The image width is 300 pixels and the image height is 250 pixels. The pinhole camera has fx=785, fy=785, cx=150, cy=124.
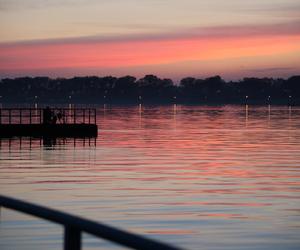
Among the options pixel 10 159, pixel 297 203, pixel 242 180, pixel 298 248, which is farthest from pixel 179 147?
pixel 298 248

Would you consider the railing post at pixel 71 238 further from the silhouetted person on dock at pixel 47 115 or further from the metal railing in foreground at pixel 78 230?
the silhouetted person on dock at pixel 47 115

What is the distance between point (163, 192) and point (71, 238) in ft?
114

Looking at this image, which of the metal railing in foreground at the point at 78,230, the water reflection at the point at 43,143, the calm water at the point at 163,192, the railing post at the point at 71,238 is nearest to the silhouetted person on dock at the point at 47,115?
the water reflection at the point at 43,143

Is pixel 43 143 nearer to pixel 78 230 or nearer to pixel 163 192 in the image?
pixel 163 192

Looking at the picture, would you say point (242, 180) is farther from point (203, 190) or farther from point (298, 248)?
point (298, 248)

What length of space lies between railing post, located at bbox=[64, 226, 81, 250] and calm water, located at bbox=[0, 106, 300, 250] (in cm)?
1849

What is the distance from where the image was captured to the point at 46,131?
285 feet

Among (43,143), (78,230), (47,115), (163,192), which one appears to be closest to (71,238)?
(78,230)

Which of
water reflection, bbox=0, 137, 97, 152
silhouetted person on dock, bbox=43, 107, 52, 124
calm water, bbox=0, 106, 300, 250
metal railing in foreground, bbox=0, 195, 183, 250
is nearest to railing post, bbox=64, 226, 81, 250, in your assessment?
metal railing in foreground, bbox=0, 195, 183, 250

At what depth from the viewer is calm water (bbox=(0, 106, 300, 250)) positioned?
25.3 metres

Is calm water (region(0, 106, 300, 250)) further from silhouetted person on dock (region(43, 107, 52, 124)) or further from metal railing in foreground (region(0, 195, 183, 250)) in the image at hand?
metal railing in foreground (region(0, 195, 183, 250))

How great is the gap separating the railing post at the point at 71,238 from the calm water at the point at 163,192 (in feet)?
60.7

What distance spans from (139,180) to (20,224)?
1881 cm

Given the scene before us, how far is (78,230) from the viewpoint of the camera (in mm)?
4215
